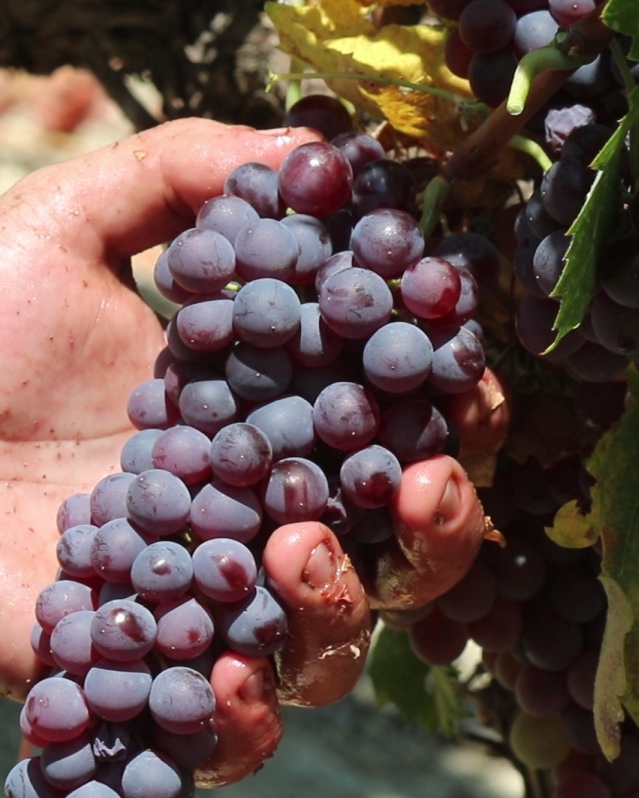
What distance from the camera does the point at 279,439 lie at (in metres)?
0.77

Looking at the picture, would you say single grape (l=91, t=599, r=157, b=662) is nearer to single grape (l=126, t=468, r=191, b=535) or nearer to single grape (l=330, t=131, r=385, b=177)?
single grape (l=126, t=468, r=191, b=535)

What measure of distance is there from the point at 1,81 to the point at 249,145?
11.2 ft

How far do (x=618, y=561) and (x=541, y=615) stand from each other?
233mm

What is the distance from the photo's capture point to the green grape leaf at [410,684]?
1.30m

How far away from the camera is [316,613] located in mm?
779

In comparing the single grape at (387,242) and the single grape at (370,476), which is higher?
the single grape at (387,242)

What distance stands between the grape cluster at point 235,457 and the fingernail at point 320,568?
0.09ft

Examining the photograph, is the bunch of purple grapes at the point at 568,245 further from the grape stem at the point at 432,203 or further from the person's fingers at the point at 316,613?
the person's fingers at the point at 316,613

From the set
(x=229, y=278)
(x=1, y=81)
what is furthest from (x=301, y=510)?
(x=1, y=81)

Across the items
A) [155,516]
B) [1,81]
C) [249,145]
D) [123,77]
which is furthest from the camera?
[1,81]

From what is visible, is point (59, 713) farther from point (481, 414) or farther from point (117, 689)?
point (481, 414)

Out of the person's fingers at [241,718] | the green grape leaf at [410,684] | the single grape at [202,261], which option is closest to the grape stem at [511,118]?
the single grape at [202,261]

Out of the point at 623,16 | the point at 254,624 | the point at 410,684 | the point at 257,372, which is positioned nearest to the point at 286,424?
the point at 257,372

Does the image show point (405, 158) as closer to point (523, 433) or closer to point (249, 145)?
point (249, 145)
